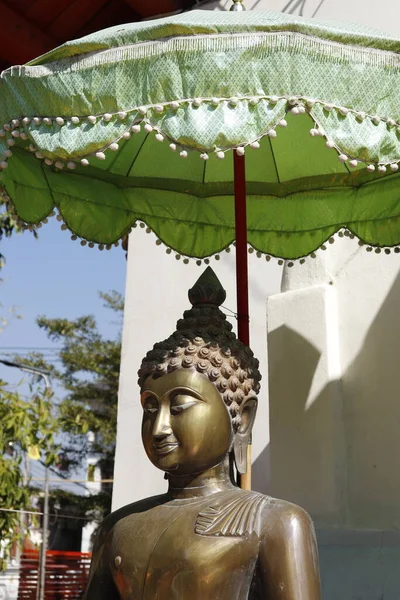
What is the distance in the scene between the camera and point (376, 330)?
444 cm

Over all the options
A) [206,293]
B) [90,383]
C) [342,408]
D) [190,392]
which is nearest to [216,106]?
[206,293]

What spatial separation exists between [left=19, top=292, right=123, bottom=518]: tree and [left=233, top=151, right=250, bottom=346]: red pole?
57.8 feet

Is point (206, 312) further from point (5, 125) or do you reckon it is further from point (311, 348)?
point (311, 348)

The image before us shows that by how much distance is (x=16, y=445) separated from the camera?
791 cm

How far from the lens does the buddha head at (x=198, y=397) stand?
2.77 meters

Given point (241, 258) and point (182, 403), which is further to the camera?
point (241, 258)

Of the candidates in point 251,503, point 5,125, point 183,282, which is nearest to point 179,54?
point 5,125

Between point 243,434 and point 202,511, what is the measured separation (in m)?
0.32

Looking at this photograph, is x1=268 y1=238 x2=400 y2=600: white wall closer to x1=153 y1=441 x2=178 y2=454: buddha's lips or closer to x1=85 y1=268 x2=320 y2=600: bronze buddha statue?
x1=85 y1=268 x2=320 y2=600: bronze buddha statue

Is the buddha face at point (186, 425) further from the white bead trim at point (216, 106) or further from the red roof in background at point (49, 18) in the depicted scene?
the red roof in background at point (49, 18)

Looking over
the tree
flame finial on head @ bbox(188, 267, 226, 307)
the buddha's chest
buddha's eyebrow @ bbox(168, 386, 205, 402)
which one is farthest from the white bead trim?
the tree

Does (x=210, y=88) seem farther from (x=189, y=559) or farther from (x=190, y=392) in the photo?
(x=189, y=559)

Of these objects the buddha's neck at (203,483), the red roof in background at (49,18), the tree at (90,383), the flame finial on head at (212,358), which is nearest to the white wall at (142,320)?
the red roof in background at (49,18)

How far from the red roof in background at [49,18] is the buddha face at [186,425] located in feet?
13.1
